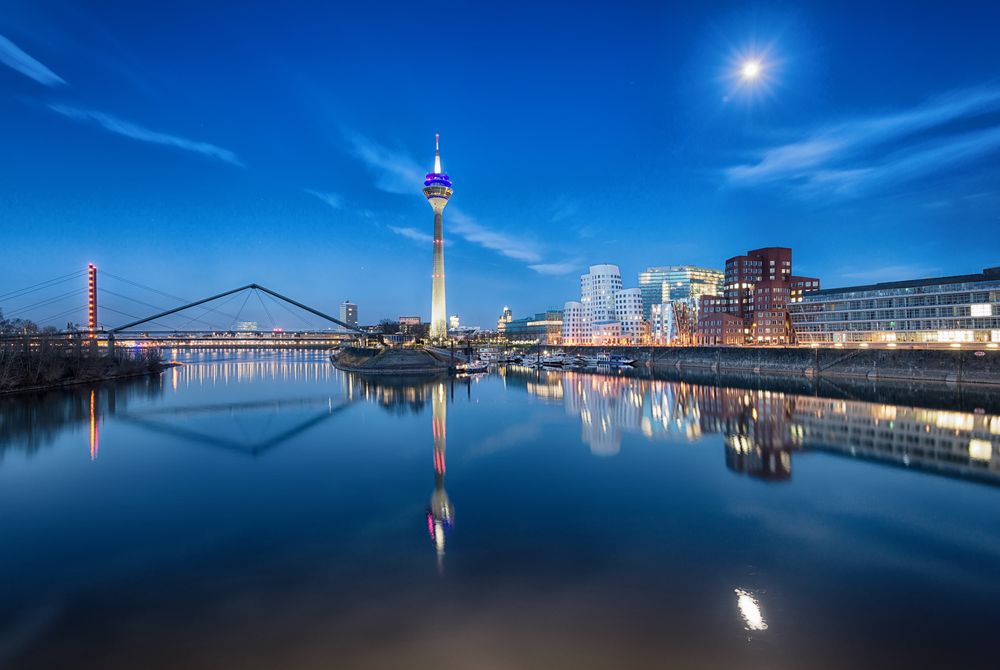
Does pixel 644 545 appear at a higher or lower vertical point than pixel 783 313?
lower

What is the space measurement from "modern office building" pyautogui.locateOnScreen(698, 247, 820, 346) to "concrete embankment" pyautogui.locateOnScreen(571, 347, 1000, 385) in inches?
734

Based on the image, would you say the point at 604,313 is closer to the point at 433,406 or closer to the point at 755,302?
the point at 755,302

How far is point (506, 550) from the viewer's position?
28.8 feet

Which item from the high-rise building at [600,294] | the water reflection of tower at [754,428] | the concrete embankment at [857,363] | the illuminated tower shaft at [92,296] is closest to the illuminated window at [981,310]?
the concrete embankment at [857,363]

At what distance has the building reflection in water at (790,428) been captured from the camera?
15469 mm

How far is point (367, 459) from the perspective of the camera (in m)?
16.7

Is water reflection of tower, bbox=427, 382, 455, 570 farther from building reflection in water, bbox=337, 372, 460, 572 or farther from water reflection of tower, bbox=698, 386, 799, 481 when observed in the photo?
water reflection of tower, bbox=698, 386, 799, 481

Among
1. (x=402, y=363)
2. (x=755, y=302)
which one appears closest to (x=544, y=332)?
(x=755, y=302)

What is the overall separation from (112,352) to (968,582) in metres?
71.1

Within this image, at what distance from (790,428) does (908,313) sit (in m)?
49.5

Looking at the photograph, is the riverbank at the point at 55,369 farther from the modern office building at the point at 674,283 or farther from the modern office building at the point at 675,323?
the modern office building at the point at 674,283

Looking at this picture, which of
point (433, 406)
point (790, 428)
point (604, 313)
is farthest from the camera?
point (604, 313)

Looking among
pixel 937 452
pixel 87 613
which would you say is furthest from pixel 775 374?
pixel 87 613

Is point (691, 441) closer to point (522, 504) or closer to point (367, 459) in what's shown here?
point (522, 504)
